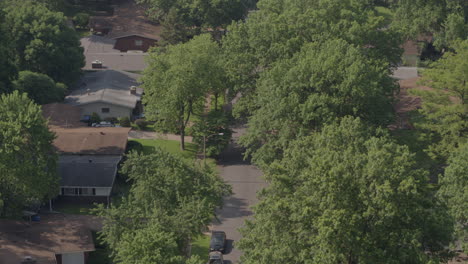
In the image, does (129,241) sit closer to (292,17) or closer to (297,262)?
(297,262)

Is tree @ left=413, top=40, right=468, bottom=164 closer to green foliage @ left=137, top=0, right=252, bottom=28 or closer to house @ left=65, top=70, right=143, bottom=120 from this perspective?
house @ left=65, top=70, right=143, bottom=120

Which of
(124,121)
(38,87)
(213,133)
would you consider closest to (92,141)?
(124,121)

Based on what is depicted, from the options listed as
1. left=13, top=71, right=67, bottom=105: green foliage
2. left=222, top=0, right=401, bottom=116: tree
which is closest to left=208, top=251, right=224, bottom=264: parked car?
left=222, top=0, right=401, bottom=116: tree

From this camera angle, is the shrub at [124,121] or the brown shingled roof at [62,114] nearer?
the brown shingled roof at [62,114]

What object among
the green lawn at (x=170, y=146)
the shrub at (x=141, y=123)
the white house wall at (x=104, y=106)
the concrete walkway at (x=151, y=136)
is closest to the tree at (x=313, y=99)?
the green lawn at (x=170, y=146)

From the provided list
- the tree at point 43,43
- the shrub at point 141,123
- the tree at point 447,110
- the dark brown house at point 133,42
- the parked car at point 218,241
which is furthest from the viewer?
the dark brown house at point 133,42

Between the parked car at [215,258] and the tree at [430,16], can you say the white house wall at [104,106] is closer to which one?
the parked car at [215,258]
